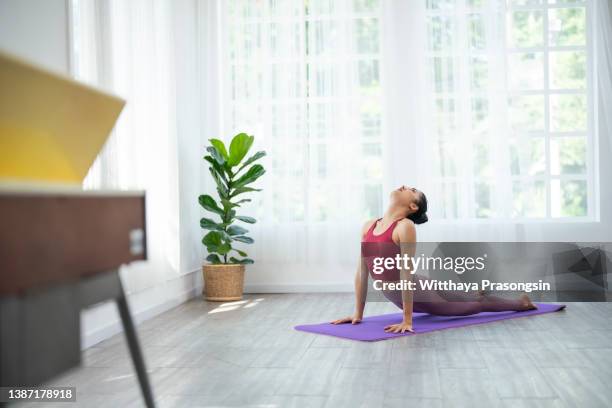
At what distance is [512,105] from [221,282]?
262 cm

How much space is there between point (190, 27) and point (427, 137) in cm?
206

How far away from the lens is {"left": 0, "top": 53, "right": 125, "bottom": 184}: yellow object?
162 cm

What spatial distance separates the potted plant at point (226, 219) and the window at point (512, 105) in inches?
57.8

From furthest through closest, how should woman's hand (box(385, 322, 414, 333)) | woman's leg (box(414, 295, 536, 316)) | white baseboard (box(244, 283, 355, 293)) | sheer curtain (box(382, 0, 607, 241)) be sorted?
white baseboard (box(244, 283, 355, 293)) → sheer curtain (box(382, 0, 607, 241)) → woman's leg (box(414, 295, 536, 316)) → woman's hand (box(385, 322, 414, 333))

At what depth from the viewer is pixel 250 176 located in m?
5.84

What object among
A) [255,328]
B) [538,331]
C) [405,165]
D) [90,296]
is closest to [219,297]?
[255,328]

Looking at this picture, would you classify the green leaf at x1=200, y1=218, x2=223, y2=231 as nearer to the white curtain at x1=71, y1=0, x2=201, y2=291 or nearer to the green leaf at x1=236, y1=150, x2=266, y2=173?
the white curtain at x1=71, y1=0, x2=201, y2=291

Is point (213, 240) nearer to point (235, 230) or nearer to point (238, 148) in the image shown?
point (235, 230)

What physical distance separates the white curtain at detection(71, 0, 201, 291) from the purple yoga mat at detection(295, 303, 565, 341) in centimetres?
116

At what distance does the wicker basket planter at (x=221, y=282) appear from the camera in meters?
5.82

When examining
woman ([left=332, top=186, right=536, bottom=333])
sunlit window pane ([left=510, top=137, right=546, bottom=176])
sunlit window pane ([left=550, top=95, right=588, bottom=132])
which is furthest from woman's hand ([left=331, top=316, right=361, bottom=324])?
sunlit window pane ([left=550, top=95, right=588, bottom=132])

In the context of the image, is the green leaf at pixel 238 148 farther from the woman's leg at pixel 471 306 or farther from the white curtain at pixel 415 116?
the woman's leg at pixel 471 306

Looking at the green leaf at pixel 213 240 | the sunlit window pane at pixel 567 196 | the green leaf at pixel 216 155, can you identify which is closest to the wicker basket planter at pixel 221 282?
the green leaf at pixel 213 240

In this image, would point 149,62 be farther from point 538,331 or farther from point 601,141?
point 601,141
